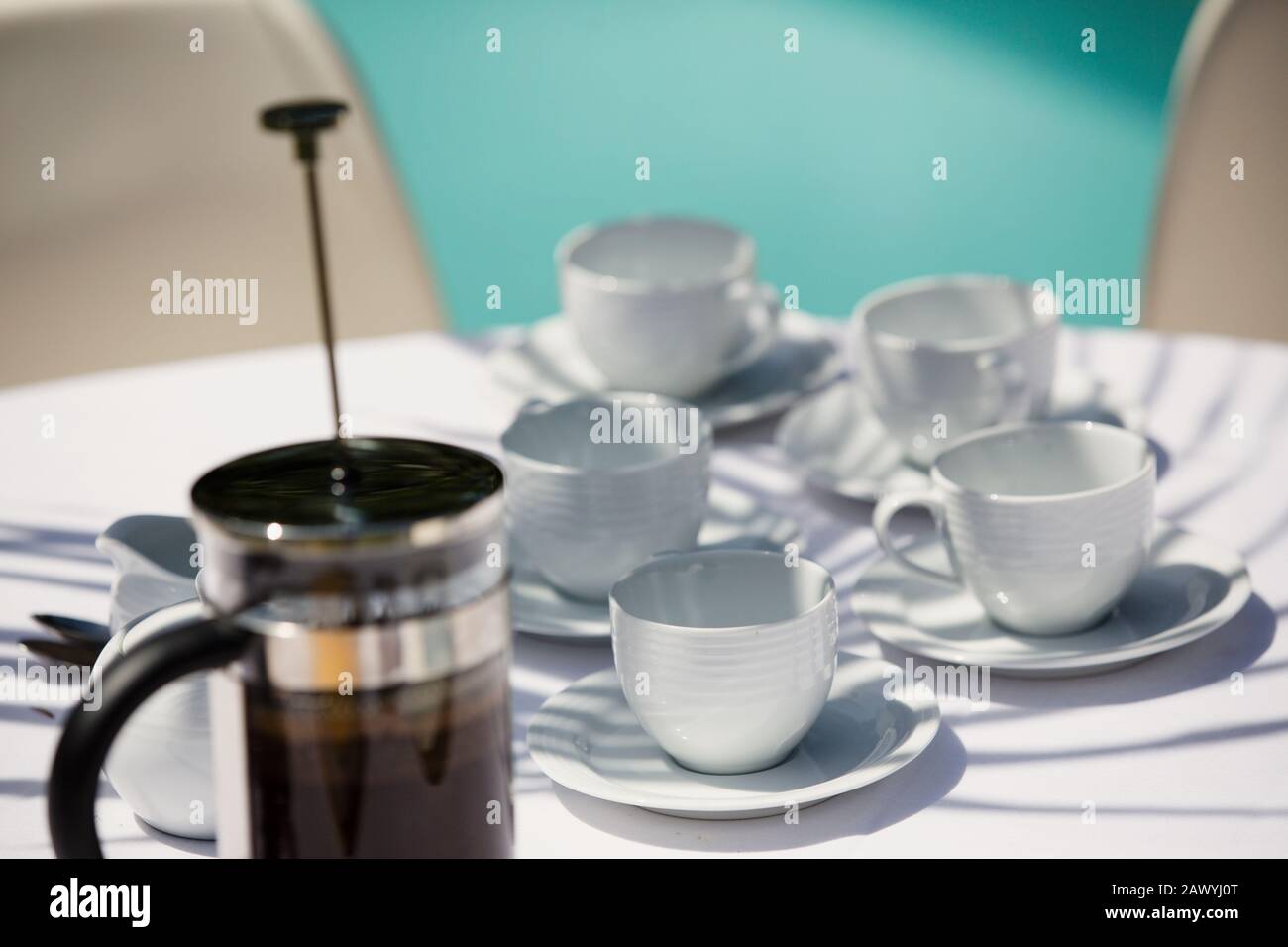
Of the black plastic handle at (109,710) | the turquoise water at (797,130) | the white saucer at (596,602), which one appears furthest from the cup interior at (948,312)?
the turquoise water at (797,130)

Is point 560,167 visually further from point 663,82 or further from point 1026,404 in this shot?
point 1026,404

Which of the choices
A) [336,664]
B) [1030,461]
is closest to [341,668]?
[336,664]

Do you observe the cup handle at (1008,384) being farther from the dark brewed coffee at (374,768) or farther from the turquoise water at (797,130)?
the turquoise water at (797,130)

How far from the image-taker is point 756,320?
1056 millimetres

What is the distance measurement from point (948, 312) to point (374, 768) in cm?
69

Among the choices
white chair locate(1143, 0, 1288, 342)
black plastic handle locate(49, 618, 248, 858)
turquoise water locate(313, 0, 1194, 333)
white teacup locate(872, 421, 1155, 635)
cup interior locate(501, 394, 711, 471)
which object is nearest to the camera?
black plastic handle locate(49, 618, 248, 858)

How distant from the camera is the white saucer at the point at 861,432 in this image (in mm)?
918

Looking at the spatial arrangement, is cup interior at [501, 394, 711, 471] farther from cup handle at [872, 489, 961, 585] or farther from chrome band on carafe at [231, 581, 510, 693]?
chrome band on carafe at [231, 581, 510, 693]

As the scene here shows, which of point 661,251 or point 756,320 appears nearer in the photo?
point 756,320

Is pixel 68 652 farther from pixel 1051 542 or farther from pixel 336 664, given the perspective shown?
pixel 1051 542

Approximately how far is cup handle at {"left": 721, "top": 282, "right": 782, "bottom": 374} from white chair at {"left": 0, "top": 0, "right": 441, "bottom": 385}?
21.6 inches

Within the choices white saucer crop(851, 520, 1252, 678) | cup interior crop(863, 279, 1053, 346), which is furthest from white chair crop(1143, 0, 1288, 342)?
white saucer crop(851, 520, 1252, 678)

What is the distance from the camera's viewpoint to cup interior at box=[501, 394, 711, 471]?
815mm

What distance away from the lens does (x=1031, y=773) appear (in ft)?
2.02
